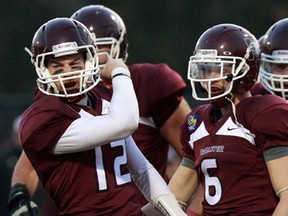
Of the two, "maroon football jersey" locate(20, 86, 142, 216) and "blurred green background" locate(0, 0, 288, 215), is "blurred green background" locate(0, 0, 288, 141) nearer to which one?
"blurred green background" locate(0, 0, 288, 215)

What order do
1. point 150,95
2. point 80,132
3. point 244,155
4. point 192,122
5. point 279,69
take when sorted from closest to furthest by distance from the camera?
point 80,132 → point 244,155 → point 192,122 → point 279,69 → point 150,95

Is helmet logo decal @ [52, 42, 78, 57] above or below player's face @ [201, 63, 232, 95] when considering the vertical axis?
above

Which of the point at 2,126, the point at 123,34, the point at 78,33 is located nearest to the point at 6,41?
the point at 2,126

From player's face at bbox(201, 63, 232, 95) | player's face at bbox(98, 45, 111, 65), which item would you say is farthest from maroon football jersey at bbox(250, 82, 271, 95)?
player's face at bbox(201, 63, 232, 95)

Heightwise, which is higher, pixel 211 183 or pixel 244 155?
pixel 244 155

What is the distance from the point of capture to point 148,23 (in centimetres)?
1208

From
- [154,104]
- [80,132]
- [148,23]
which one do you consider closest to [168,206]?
[80,132]

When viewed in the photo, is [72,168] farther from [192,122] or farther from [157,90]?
[157,90]

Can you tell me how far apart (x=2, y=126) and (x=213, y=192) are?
197 inches

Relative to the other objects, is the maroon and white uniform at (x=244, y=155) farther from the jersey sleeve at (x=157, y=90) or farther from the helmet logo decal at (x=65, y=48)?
the jersey sleeve at (x=157, y=90)

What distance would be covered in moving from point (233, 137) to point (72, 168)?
69cm

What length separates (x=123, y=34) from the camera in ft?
18.7

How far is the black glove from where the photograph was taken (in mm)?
4617

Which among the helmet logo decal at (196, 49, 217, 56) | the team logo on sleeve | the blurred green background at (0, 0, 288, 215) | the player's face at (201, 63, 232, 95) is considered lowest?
the blurred green background at (0, 0, 288, 215)
